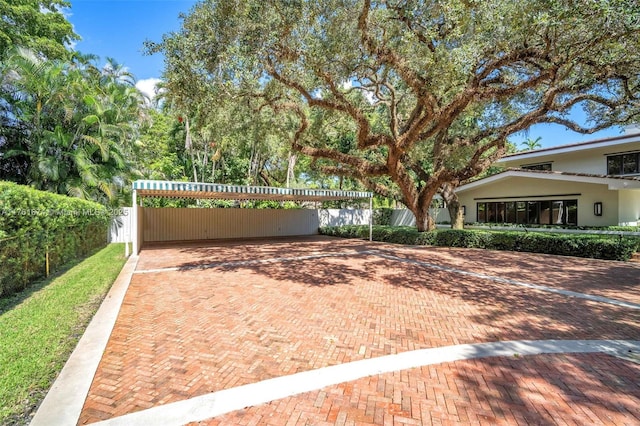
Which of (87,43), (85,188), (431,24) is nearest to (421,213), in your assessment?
(431,24)

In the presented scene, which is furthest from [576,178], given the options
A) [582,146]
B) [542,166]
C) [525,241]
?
[525,241]

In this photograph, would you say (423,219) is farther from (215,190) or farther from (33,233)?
(33,233)

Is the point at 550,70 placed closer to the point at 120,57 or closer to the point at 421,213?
the point at 421,213

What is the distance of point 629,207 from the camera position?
599 inches

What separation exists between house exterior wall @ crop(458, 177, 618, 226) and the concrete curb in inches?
774

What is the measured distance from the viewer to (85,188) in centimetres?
1455

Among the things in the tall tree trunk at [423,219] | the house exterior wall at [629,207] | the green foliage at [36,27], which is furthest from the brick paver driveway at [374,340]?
the green foliage at [36,27]

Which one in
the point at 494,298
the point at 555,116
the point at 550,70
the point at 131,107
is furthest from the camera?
the point at 131,107

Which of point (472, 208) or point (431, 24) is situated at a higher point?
point (431, 24)

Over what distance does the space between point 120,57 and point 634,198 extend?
98.9ft

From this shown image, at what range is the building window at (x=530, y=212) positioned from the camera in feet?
53.9

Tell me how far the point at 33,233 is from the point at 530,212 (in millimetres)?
21207

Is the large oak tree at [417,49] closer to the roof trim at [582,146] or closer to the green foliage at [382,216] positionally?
the roof trim at [582,146]

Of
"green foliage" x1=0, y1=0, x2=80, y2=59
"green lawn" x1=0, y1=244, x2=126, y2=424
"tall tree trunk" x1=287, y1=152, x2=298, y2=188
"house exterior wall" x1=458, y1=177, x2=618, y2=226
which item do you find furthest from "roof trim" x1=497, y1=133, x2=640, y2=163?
"green foliage" x1=0, y1=0, x2=80, y2=59
